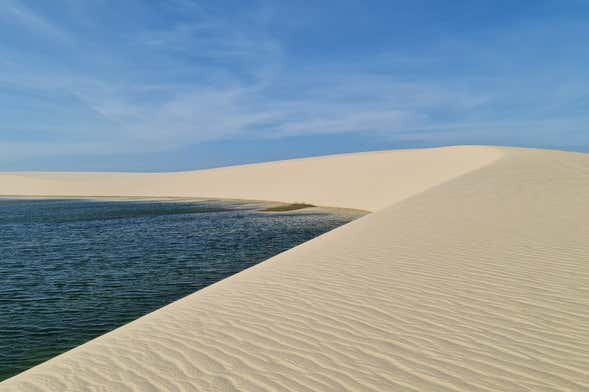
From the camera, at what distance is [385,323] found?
14.9ft

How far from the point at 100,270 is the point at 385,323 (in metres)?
11.0

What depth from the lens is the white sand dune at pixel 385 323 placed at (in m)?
3.53

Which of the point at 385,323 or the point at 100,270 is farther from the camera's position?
the point at 100,270

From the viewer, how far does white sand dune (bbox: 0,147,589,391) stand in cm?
353

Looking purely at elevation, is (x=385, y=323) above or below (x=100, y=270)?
above

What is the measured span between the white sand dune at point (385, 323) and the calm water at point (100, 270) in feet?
9.85

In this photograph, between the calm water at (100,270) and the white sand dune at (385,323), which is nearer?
the white sand dune at (385,323)

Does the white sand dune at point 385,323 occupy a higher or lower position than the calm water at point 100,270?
higher

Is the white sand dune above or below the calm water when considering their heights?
above

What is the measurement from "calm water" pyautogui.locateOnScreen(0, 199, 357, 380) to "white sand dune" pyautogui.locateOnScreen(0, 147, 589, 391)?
9.85ft

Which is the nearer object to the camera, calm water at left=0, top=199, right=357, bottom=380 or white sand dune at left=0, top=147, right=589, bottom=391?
white sand dune at left=0, top=147, right=589, bottom=391

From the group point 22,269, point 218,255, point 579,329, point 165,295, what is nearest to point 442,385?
point 579,329

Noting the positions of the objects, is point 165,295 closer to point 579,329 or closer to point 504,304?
point 504,304

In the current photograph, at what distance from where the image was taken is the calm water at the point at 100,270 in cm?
805
